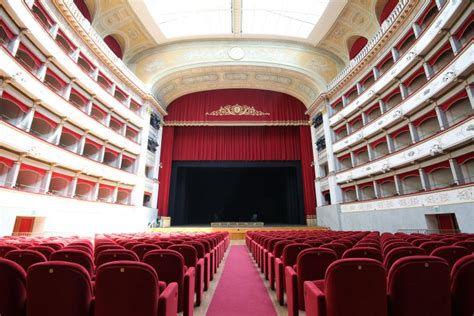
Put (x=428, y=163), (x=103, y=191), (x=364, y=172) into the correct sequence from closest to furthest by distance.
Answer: (x=428, y=163)
(x=364, y=172)
(x=103, y=191)

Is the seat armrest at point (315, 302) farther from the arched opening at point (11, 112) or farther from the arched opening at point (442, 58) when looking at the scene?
the arched opening at point (11, 112)

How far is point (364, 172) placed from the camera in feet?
46.8

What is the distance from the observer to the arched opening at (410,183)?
1206 centimetres

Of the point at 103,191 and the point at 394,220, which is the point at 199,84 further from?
the point at 394,220

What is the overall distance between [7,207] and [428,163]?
53.8 ft

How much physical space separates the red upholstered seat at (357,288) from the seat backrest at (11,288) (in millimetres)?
2037

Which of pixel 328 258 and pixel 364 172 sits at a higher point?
pixel 364 172

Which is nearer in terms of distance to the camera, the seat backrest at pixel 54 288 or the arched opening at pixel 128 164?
the seat backrest at pixel 54 288

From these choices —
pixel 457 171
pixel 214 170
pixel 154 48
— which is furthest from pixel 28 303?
pixel 214 170

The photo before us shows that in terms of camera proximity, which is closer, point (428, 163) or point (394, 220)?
point (428, 163)

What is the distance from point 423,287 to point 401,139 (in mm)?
13801

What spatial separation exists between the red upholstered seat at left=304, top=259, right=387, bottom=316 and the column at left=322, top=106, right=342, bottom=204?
15.5 metres

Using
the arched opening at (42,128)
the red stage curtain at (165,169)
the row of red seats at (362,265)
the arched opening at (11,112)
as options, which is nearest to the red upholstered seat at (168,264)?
the row of red seats at (362,265)

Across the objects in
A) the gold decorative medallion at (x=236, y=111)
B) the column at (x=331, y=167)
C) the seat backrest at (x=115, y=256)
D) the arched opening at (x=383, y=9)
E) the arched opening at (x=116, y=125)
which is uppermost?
the arched opening at (x=383, y=9)
